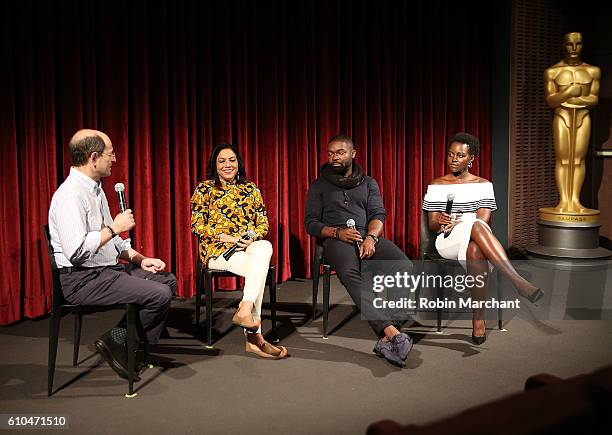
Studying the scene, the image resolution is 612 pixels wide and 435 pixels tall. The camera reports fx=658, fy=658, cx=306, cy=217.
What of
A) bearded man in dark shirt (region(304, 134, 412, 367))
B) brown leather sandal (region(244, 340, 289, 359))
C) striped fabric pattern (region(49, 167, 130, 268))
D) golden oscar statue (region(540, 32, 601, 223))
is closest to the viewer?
striped fabric pattern (region(49, 167, 130, 268))

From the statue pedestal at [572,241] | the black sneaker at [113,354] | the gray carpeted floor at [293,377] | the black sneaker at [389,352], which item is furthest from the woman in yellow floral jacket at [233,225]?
the statue pedestal at [572,241]

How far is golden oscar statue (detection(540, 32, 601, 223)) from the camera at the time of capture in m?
5.13

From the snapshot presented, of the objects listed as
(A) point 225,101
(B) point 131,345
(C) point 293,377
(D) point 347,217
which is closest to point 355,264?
(D) point 347,217

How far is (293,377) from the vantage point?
304 centimetres

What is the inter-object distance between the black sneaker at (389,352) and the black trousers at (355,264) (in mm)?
67

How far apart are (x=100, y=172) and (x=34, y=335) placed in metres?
1.28

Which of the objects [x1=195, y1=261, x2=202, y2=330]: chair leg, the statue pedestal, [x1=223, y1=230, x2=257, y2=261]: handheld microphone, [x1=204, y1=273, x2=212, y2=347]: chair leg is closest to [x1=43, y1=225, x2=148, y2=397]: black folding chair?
[x1=204, y1=273, x2=212, y2=347]: chair leg

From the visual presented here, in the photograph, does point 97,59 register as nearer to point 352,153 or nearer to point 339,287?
point 352,153

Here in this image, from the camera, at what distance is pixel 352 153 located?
3924 millimetres

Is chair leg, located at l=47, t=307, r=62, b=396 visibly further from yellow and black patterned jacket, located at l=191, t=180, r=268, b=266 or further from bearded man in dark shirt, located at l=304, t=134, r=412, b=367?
bearded man in dark shirt, located at l=304, t=134, r=412, b=367

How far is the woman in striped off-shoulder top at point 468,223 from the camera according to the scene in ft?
11.5

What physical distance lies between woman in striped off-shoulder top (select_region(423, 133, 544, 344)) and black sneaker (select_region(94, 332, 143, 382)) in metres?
1.80

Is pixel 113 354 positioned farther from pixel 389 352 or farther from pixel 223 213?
pixel 389 352

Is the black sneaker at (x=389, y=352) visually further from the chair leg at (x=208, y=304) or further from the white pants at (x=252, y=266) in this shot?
the chair leg at (x=208, y=304)
